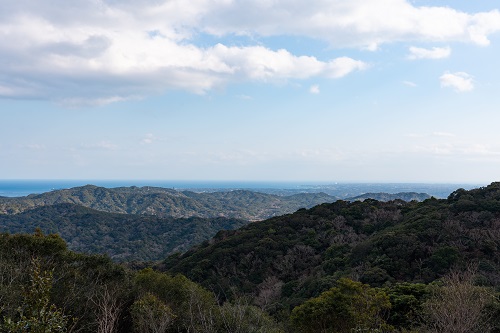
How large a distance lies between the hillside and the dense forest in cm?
12

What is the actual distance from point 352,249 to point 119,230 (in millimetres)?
84572

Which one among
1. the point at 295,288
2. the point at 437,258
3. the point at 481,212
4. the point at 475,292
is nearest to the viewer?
the point at 475,292

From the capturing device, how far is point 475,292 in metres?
13.3

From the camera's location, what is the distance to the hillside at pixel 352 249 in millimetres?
23625

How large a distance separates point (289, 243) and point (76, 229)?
86157 millimetres

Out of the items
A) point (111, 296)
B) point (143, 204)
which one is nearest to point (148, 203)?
point (143, 204)

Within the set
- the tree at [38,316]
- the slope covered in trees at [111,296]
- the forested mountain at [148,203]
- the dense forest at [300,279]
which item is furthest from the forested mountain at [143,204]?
the tree at [38,316]

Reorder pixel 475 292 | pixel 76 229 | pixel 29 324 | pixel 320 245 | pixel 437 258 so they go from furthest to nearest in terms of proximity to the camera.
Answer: pixel 76 229 → pixel 320 245 → pixel 437 258 → pixel 475 292 → pixel 29 324

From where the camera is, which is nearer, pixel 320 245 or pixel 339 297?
pixel 339 297

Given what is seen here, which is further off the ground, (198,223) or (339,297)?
(339,297)

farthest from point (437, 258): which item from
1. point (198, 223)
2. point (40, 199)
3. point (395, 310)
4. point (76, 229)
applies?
point (40, 199)

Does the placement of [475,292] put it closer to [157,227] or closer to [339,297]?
[339,297]

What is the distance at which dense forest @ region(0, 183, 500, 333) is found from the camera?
1216 centimetres

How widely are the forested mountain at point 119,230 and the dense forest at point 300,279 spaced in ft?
156
